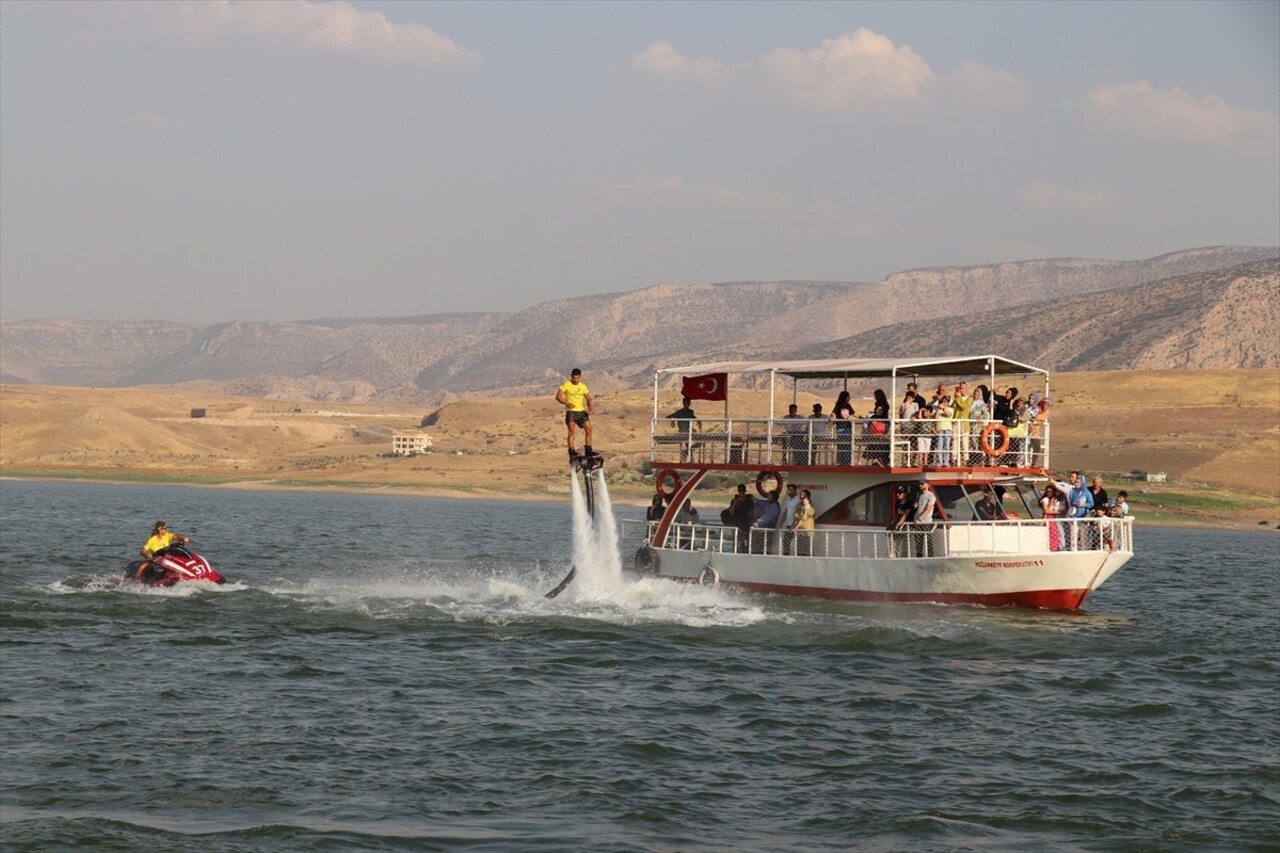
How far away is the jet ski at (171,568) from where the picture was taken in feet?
119

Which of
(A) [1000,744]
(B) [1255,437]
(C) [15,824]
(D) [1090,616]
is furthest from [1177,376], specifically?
(C) [15,824]

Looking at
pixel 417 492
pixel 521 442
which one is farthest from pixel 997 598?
pixel 521 442

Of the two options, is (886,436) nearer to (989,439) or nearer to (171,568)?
(989,439)

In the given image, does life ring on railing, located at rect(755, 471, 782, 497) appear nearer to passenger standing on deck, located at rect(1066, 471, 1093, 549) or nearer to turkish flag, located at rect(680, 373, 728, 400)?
turkish flag, located at rect(680, 373, 728, 400)

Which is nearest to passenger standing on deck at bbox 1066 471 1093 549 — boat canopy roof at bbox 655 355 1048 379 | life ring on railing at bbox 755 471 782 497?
boat canopy roof at bbox 655 355 1048 379

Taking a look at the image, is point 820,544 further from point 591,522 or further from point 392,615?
point 392,615

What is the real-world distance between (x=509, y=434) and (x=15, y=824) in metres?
127

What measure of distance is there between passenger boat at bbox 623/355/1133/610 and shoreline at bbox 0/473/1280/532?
49.8 metres

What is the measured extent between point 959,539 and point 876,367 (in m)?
4.10

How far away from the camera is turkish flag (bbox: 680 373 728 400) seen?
3759 cm

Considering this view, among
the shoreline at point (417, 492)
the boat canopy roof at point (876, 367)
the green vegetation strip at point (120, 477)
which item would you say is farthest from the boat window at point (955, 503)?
the green vegetation strip at point (120, 477)

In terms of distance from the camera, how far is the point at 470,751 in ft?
67.1

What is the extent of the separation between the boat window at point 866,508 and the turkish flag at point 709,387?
3.63 meters

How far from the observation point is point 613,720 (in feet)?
74.7
